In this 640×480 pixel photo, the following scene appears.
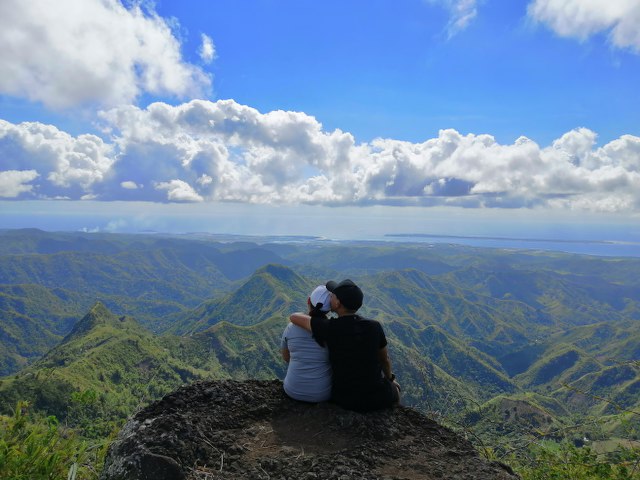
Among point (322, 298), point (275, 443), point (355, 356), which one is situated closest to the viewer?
point (275, 443)

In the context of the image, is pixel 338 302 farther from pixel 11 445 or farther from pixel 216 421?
pixel 11 445

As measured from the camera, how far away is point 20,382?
11531cm

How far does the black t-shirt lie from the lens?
6898mm

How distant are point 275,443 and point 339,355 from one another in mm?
1676

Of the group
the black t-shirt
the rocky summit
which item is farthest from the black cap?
the rocky summit

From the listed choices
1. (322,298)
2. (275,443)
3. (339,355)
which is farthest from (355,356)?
(275,443)

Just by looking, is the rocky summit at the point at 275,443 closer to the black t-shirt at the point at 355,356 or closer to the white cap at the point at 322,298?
the black t-shirt at the point at 355,356

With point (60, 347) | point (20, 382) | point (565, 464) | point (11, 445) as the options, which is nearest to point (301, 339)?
point (11, 445)

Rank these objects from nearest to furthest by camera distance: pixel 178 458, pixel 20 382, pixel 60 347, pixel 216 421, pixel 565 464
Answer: pixel 178 458 → pixel 216 421 → pixel 565 464 → pixel 20 382 → pixel 60 347

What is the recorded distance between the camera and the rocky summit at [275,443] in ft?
17.4

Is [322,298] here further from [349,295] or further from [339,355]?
[339,355]

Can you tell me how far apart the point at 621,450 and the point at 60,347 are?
236 m

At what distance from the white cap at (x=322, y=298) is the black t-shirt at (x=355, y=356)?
230mm

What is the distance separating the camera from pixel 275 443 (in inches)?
248
